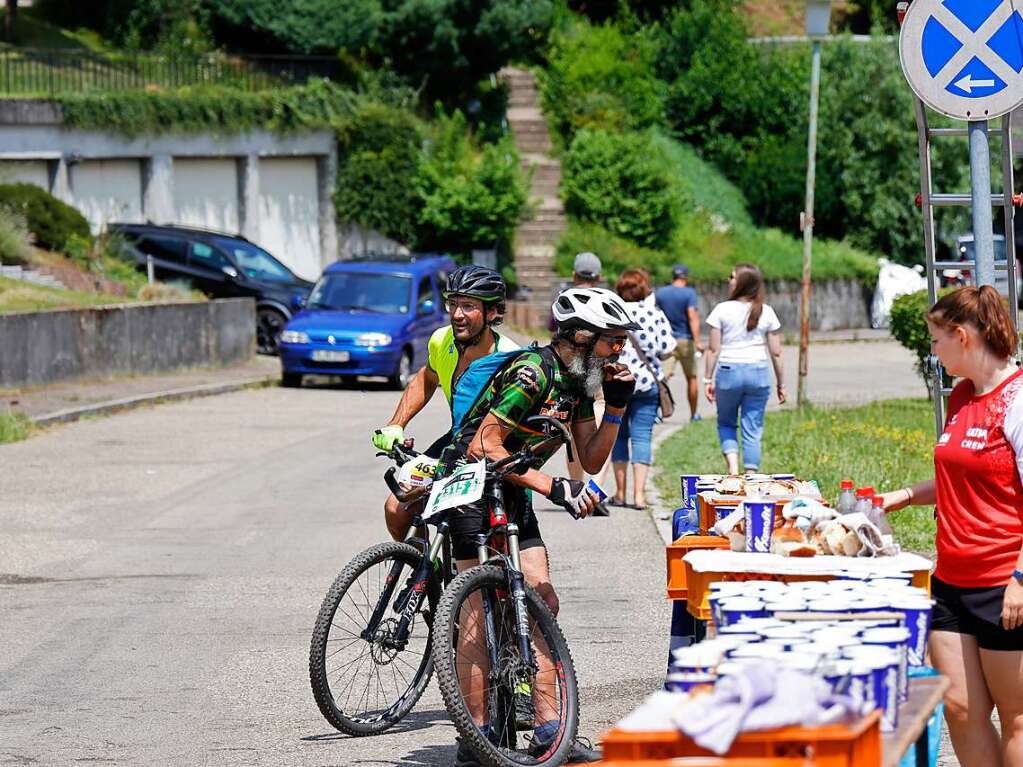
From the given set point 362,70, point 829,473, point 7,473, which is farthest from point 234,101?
point 829,473

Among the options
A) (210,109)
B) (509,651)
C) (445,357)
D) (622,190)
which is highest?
(210,109)

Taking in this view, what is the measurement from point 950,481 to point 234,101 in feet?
105

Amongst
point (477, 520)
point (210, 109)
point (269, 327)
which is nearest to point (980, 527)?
point (477, 520)

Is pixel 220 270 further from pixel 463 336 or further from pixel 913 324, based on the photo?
pixel 463 336

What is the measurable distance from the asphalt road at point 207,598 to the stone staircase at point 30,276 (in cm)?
817

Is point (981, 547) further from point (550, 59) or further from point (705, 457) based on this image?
point (550, 59)

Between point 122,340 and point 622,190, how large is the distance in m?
18.5

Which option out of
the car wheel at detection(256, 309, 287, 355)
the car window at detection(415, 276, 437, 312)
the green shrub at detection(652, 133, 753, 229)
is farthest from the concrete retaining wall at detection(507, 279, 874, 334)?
the car window at detection(415, 276, 437, 312)

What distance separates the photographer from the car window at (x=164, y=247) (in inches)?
1195

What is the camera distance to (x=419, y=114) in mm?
41625

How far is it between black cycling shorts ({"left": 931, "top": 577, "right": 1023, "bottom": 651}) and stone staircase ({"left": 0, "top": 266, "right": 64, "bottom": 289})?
72.6 feet

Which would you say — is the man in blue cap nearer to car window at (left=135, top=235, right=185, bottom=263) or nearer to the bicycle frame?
car window at (left=135, top=235, right=185, bottom=263)

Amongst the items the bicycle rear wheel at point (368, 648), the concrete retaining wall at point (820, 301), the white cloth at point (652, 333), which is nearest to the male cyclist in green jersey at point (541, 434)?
the bicycle rear wheel at point (368, 648)

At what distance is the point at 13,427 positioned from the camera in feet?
60.2
